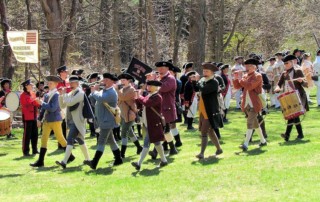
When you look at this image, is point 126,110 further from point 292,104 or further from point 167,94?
point 292,104

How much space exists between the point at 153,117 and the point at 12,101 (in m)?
5.75

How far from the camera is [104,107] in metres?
11.4

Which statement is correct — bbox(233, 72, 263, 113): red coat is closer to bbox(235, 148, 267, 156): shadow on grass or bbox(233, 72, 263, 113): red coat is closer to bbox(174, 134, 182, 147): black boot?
bbox(235, 148, 267, 156): shadow on grass

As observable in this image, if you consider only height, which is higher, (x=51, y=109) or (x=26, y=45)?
(x=26, y=45)

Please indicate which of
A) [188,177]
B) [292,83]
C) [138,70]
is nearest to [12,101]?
[138,70]

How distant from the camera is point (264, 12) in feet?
128

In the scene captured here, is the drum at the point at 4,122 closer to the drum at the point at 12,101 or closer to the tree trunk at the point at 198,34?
the drum at the point at 12,101

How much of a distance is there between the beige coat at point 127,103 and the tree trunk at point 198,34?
1233cm

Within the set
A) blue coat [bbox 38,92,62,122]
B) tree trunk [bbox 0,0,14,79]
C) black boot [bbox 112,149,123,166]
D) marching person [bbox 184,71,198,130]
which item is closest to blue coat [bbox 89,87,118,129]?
black boot [bbox 112,149,123,166]

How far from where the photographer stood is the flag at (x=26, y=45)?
12.9m

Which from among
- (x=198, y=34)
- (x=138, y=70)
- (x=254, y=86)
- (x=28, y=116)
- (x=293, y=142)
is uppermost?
(x=198, y=34)

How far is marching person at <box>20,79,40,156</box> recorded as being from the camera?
1396 centimetres

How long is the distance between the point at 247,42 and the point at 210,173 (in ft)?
107

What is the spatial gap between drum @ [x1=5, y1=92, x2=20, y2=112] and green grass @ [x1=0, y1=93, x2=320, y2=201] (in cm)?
186
